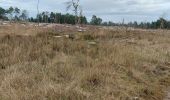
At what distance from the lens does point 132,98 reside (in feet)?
21.4

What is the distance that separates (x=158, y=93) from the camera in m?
7.16

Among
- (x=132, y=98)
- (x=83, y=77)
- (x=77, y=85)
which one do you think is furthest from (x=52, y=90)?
(x=132, y=98)

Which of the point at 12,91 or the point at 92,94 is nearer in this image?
the point at 12,91

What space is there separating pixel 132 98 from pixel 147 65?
3134mm

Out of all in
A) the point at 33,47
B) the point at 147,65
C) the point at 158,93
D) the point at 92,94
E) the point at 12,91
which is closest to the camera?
the point at 12,91

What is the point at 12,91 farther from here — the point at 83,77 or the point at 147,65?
the point at 147,65

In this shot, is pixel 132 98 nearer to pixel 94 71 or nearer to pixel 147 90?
pixel 147 90

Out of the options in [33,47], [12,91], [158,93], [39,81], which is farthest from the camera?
[33,47]

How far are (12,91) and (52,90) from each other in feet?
2.25

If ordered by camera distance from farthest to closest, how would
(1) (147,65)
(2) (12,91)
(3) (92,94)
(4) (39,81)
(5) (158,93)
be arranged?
(1) (147,65) < (5) (158,93) < (4) (39,81) < (3) (92,94) < (2) (12,91)

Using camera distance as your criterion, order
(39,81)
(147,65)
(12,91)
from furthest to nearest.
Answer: (147,65)
(39,81)
(12,91)

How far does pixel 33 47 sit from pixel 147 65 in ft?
11.1

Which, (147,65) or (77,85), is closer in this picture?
(77,85)

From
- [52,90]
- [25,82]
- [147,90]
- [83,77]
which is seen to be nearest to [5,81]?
[25,82]
